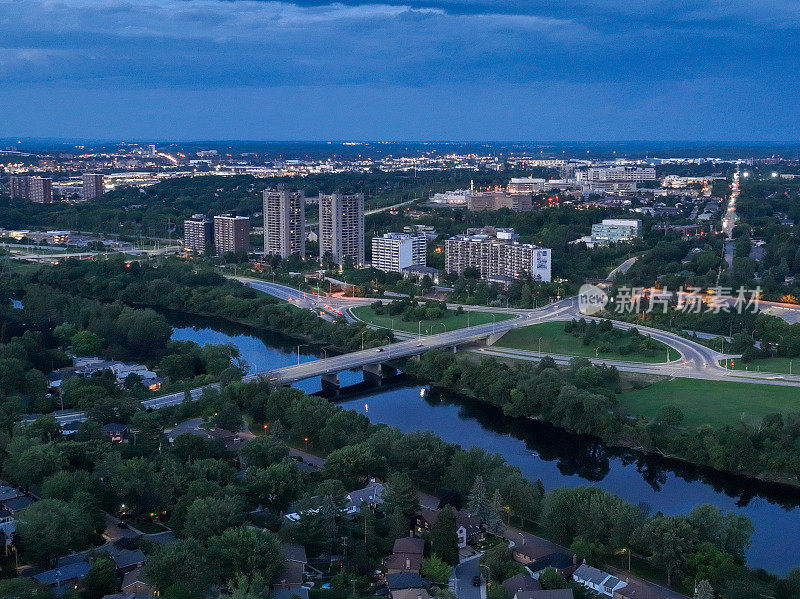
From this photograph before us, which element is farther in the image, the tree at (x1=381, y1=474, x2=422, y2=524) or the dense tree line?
the dense tree line

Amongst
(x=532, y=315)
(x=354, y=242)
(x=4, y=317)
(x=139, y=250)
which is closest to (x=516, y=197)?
(x=354, y=242)

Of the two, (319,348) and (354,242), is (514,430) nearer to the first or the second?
(319,348)

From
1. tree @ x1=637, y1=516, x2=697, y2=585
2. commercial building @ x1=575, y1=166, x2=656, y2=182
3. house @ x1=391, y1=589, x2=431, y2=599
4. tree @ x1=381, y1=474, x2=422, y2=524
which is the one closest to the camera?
house @ x1=391, y1=589, x2=431, y2=599

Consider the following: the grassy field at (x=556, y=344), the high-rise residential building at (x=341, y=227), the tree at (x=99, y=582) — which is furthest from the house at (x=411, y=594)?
the high-rise residential building at (x=341, y=227)

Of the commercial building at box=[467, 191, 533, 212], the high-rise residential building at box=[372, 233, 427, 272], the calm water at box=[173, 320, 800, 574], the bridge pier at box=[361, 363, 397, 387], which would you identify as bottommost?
the calm water at box=[173, 320, 800, 574]

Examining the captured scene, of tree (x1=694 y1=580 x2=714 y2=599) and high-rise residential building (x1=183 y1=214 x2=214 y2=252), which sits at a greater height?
high-rise residential building (x1=183 y1=214 x2=214 y2=252)

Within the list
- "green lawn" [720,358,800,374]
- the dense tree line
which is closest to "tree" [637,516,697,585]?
the dense tree line

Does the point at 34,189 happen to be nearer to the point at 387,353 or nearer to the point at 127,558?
the point at 387,353

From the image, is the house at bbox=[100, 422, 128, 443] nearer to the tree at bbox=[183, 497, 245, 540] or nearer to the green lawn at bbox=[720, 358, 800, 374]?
the tree at bbox=[183, 497, 245, 540]
